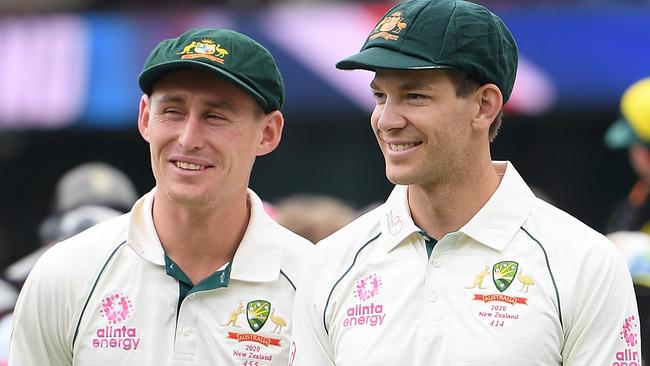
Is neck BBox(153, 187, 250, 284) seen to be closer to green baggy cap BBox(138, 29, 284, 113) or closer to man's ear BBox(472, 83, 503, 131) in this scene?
green baggy cap BBox(138, 29, 284, 113)

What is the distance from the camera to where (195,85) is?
178 inches

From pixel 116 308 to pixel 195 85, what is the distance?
71 cm

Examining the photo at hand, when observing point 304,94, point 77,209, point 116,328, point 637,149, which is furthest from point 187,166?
point 304,94

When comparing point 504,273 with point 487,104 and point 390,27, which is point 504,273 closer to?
point 487,104

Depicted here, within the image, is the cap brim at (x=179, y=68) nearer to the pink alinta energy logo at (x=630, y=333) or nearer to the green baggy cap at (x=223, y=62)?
the green baggy cap at (x=223, y=62)

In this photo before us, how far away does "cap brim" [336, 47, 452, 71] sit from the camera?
414 cm

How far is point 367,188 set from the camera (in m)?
12.8

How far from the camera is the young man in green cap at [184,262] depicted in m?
4.46

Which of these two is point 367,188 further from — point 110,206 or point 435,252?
point 435,252

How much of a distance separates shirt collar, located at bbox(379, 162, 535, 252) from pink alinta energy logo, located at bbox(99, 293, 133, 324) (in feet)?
→ 2.63

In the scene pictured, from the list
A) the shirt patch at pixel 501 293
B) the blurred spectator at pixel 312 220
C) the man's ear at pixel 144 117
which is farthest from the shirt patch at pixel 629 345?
the blurred spectator at pixel 312 220

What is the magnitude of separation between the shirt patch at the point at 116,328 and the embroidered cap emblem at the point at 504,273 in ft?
3.62

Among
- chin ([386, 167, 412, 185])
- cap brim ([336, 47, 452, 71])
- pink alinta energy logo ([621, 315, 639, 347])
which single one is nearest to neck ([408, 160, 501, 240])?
chin ([386, 167, 412, 185])

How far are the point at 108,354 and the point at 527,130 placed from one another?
8287 millimetres
